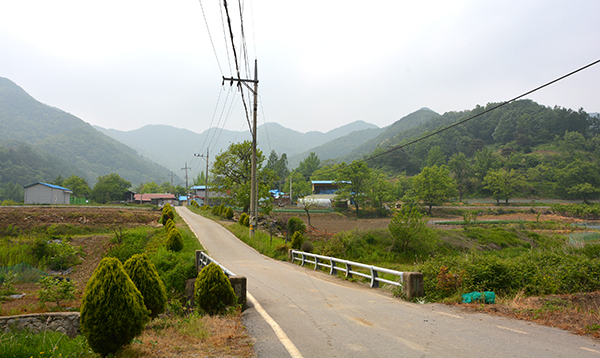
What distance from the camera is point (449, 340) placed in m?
5.73

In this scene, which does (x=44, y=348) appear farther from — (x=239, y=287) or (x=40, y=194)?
(x=40, y=194)

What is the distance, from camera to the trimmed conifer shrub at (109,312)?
5234 mm

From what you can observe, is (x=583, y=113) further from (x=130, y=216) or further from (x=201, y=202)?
(x=130, y=216)

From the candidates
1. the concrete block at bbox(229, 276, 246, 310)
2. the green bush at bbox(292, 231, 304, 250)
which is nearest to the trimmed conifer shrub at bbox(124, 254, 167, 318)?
the concrete block at bbox(229, 276, 246, 310)

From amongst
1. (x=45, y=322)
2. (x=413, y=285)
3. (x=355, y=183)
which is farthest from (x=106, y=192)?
(x=413, y=285)

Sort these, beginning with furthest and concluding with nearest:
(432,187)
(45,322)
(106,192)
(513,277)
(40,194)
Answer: (106,192), (432,187), (40,194), (45,322), (513,277)

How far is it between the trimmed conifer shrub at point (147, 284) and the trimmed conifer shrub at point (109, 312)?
206 cm

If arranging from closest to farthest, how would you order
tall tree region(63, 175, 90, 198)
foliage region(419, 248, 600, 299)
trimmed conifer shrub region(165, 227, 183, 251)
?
1. foliage region(419, 248, 600, 299)
2. trimmed conifer shrub region(165, 227, 183, 251)
3. tall tree region(63, 175, 90, 198)

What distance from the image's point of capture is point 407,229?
3172 cm

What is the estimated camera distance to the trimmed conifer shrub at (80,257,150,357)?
5234 millimetres

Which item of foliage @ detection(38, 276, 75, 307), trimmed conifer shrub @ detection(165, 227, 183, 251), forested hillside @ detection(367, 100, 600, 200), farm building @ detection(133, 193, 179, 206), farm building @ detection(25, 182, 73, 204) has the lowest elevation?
foliage @ detection(38, 276, 75, 307)

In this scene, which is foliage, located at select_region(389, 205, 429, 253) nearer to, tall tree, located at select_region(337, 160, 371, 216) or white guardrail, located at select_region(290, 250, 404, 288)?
white guardrail, located at select_region(290, 250, 404, 288)

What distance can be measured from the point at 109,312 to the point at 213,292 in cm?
290

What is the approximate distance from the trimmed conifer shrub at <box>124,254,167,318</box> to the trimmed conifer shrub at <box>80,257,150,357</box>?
6.76ft
